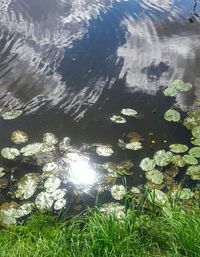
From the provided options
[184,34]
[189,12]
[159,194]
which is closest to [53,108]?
[159,194]

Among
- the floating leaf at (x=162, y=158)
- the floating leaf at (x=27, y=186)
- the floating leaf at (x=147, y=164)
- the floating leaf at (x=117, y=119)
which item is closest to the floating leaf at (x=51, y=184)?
the floating leaf at (x=27, y=186)

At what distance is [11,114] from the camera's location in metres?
5.15

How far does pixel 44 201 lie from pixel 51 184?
25cm

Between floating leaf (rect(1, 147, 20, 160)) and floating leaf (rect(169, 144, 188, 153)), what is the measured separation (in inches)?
74.9

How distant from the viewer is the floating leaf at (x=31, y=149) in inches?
178

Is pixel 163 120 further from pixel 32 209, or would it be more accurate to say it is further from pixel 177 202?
pixel 32 209

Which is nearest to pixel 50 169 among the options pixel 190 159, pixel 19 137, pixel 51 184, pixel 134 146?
pixel 51 184

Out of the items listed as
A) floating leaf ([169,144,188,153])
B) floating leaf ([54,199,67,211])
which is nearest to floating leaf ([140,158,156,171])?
floating leaf ([169,144,188,153])

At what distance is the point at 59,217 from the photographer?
3838mm

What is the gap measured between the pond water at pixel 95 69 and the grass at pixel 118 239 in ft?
2.48

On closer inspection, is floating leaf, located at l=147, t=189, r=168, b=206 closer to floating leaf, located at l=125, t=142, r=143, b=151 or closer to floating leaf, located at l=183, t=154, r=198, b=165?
floating leaf, located at l=183, t=154, r=198, b=165

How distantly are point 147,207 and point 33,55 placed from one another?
374 cm

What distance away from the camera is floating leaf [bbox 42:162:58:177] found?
4.30 metres

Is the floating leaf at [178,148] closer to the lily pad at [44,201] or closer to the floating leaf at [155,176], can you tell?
the floating leaf at [155,176]
